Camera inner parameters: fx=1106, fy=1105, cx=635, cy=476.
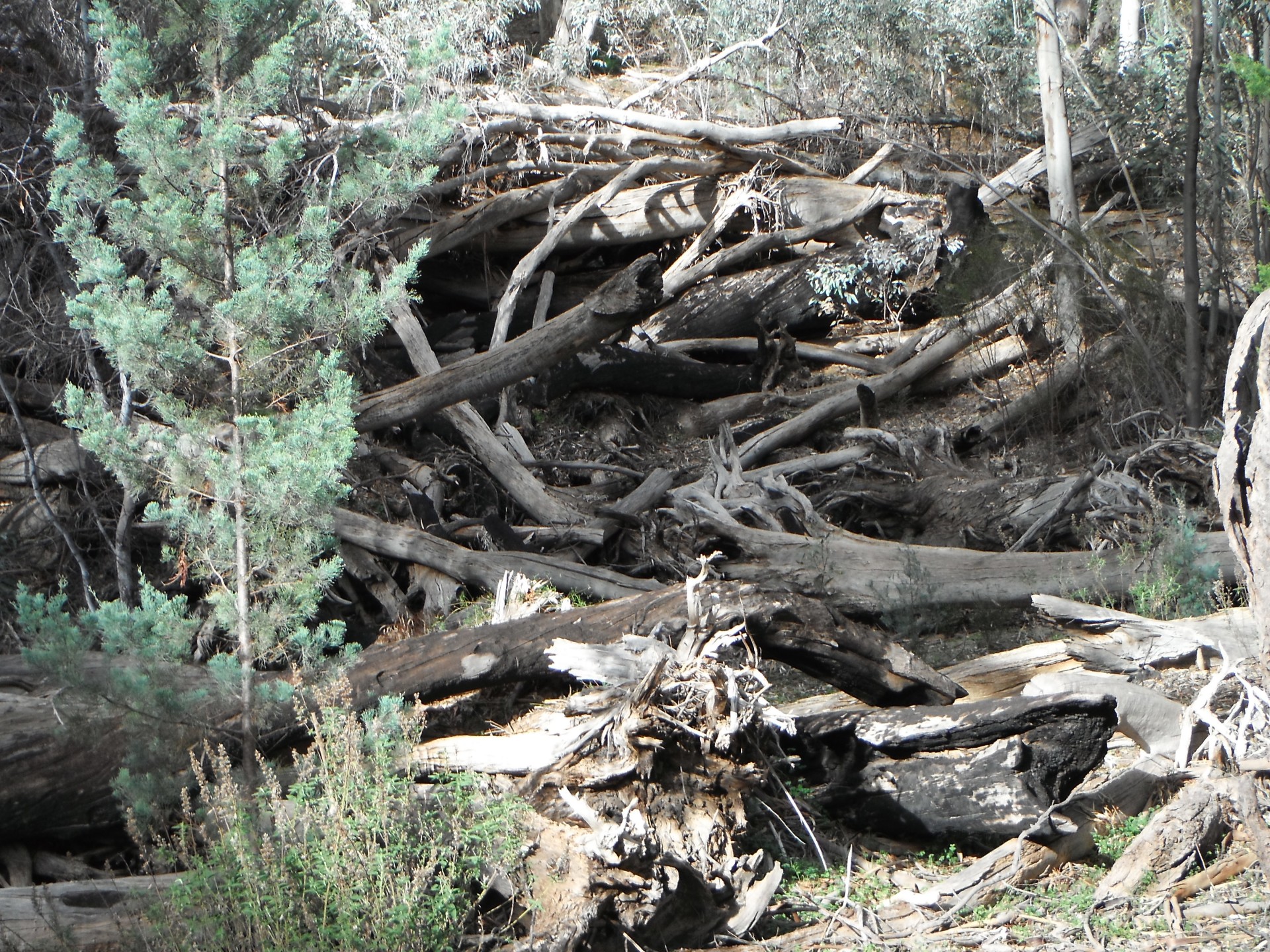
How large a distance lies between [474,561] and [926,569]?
9.61 feet

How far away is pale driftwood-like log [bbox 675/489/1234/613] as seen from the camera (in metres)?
6.79

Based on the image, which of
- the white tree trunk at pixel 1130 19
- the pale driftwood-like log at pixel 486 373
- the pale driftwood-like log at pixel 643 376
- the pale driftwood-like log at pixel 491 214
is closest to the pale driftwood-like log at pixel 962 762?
the pale driftwood-like log at pixel 486 373

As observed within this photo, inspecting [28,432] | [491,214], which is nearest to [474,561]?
[28,432]

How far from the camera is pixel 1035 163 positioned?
12.6m

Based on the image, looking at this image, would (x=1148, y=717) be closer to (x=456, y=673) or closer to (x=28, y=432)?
(x=456, y=673)

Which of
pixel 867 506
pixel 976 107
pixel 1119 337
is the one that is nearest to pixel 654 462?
pixel 867 506

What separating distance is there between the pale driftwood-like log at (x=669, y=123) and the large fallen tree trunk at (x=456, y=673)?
6.97m

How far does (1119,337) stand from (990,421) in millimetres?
1360

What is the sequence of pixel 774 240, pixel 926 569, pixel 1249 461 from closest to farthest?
pixel 1249 461, pixel 926 569, pixel 774 240

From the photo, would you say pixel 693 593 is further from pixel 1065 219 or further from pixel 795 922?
pixel 1065 219

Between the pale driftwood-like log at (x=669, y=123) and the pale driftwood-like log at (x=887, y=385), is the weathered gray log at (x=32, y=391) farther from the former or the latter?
the pale driftwood-like log at (x=887, y=385)

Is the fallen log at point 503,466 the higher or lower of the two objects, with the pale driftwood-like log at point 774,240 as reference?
Result: lower

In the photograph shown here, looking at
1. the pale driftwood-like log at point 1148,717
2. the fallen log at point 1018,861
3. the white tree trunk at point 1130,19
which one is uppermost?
the white tree trunk at point 1130,19

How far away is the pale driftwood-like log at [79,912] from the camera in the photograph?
3.52m
